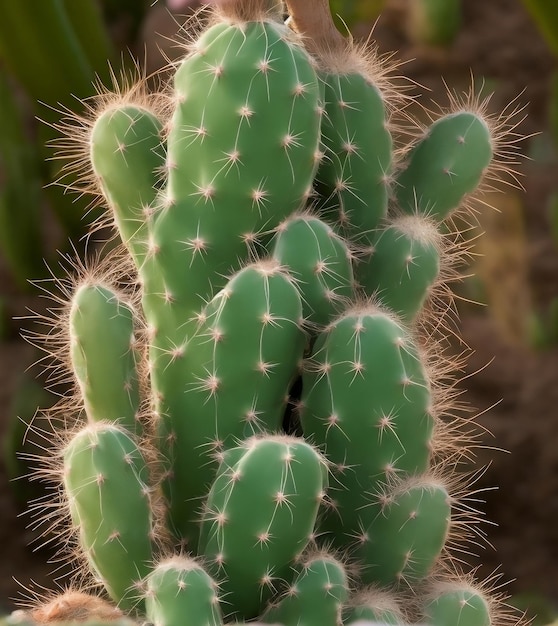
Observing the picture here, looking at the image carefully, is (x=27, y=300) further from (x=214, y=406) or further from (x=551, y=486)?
(x=214, y=406)

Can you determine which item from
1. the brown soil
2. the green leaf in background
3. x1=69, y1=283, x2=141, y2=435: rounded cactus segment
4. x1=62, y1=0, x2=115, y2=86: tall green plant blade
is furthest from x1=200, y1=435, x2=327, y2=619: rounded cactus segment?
the brown soil

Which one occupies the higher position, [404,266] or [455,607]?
[404,266]

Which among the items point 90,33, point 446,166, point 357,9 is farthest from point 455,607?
point 357,9

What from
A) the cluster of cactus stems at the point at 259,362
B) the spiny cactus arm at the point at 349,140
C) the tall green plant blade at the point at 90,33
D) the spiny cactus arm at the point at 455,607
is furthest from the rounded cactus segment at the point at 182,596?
the tall green plant blade at the point at 90,33

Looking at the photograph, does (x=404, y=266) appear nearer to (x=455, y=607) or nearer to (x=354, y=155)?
(x=354, y=155)

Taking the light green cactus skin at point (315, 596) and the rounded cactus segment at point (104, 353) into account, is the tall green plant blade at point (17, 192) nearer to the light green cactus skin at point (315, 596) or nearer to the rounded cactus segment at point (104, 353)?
the rounded cactus segment at point (104, 353)

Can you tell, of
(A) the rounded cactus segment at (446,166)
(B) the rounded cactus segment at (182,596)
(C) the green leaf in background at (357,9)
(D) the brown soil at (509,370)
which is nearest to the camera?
(B) the rounded cactus segment at (182,596)

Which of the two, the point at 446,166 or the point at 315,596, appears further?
the point at 446,166
